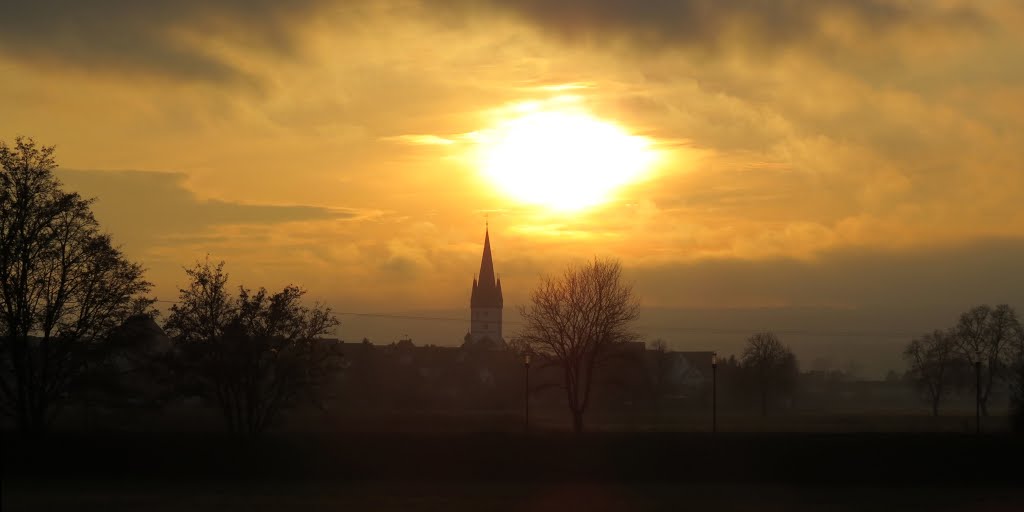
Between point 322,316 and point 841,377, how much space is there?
161m

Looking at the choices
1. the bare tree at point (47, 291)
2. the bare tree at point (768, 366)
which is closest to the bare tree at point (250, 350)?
the bare tree at point (47, 291)

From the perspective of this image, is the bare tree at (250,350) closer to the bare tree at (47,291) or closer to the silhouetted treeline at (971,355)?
the bare tree at (47,291)

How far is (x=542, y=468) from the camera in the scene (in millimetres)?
37938

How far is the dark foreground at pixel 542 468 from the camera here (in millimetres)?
32281

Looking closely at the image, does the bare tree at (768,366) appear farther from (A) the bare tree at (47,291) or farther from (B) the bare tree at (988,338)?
(A) the bare tree at (47,291)

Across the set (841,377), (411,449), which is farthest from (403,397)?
(841,377)

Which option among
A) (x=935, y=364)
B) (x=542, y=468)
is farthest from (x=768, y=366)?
(x=542, y=468)

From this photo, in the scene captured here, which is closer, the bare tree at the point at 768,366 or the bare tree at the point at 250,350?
the bare tree at the point at 250,350

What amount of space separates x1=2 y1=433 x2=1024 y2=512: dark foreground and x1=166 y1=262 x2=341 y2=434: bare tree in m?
6.72

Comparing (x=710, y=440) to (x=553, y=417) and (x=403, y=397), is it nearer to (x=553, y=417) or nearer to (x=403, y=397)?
(x=553, y=417)

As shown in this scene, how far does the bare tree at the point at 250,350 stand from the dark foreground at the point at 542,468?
6.72 metres

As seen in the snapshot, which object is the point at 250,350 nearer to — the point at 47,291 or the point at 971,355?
the point at 47,291

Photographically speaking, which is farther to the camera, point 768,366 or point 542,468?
point 768,366

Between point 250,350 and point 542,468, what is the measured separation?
14526 millimetres
